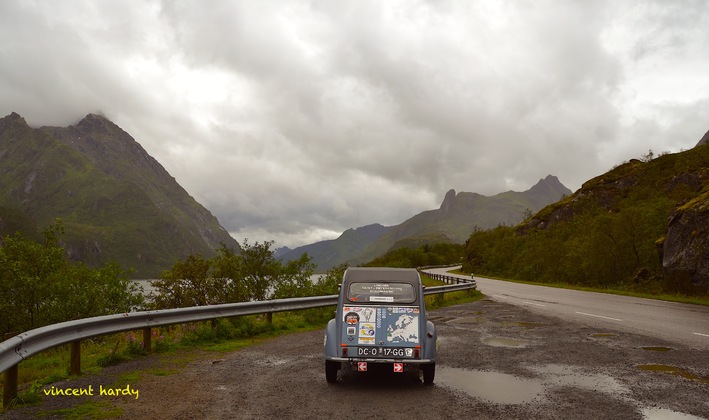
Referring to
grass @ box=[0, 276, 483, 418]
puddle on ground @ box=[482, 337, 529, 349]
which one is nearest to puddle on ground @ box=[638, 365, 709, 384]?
puddle on ground @ box=[482, 337, 529, 349]

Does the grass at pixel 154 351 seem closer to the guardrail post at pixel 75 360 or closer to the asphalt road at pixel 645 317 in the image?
the guardrail post at pixel 75 360

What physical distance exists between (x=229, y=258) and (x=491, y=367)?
641 inches

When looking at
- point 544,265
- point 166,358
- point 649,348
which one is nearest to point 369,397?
point 166,358

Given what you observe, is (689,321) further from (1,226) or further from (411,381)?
(1,226)

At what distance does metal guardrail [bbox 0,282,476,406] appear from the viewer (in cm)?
609

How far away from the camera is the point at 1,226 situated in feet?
602

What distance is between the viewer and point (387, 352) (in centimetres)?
760

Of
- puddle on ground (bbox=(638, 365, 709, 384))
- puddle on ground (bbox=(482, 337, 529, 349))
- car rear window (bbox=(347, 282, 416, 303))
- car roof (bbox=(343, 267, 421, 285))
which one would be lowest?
puddle on ground (bbox=(482, 337, 529, 349))

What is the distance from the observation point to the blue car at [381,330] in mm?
7582

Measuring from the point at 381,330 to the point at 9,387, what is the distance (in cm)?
529

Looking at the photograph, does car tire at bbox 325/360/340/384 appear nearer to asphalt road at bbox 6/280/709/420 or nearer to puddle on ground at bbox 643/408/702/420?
asphalt road at bbox 6/280/709/420

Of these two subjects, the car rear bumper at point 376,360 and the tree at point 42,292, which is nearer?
the car rear bumper at point 376,360

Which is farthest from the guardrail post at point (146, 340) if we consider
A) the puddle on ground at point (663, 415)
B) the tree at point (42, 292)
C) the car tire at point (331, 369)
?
the puddle on ground at point (663, 415)

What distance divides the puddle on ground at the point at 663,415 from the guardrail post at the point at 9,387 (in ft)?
26.2
